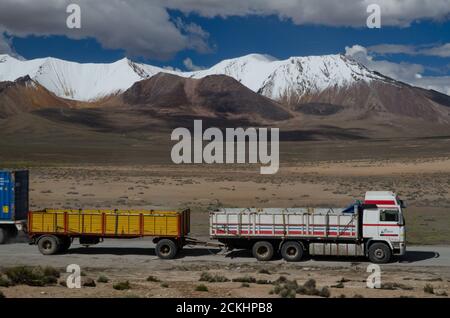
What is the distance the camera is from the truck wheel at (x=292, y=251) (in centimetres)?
2338

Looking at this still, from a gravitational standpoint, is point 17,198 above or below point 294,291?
above

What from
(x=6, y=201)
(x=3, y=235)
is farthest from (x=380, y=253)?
(x=3, y=235)

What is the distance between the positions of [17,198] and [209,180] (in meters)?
38.3

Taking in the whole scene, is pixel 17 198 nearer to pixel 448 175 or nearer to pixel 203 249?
pixel 203 249

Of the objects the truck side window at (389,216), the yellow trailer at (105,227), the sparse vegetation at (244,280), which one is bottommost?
the sparse vegetation at (244,280)

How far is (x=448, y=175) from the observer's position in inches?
2785

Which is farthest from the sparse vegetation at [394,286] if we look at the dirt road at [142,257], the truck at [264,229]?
the truck at [264,229]

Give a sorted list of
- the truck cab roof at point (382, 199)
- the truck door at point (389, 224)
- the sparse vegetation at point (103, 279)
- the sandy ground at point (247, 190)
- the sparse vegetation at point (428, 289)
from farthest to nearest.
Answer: the sandy ground at point (247, 190) < the truck cab roof at point (382, 199) < the truck door at point (389, 224) < the sparse vegetation at point (103, 279) < the sparse vegetation at point (428, 289)

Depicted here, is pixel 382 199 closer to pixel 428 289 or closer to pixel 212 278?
pixel 428 289

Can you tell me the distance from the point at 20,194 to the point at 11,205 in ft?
2.68

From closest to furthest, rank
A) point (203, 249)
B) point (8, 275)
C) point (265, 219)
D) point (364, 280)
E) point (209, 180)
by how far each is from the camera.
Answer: point (8, 275)
point (364, 280)
point (265, 219)
point (203, 249)
point (209, 180)

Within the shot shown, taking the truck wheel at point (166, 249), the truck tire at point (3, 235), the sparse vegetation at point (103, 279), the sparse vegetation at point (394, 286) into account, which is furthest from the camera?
the truck tire at point (3, 235)

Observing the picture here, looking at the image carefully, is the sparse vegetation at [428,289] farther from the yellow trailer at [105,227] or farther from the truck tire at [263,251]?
the yellow trailer at [105,227]
